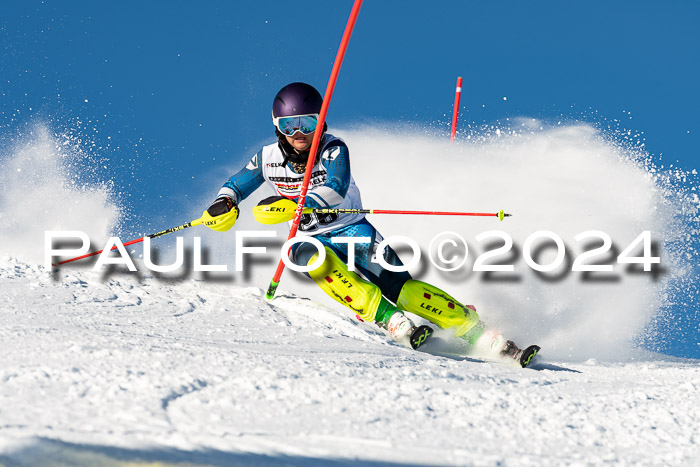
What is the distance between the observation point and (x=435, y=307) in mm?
4676

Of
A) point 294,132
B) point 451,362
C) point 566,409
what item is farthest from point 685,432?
point 294,132

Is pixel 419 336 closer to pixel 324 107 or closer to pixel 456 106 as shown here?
pixel 324 107

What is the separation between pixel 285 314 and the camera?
4.57 m

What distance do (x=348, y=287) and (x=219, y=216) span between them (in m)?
0.98

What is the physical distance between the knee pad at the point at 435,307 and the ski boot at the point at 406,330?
0.90 ft

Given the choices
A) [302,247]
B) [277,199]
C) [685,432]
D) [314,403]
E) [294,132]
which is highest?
[294,132]

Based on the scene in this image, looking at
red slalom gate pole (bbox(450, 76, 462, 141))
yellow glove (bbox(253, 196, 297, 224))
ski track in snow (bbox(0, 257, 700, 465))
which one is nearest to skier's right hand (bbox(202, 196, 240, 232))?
yellow glove (bbox(253, 196, 297, 224))

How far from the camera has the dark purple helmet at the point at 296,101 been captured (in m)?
4.39

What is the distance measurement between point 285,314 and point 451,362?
1.32m

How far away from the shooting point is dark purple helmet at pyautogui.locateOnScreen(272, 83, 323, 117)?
439 centimetres

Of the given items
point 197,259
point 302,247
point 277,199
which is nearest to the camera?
point 277,199

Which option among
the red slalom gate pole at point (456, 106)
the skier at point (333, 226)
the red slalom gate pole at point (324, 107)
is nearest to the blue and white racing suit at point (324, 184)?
the skier at point (333, 226)

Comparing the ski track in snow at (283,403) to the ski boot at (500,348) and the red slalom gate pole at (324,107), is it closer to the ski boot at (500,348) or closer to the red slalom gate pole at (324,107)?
the ski boot at (500,348)

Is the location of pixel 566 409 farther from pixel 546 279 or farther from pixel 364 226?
pixel 546 279
